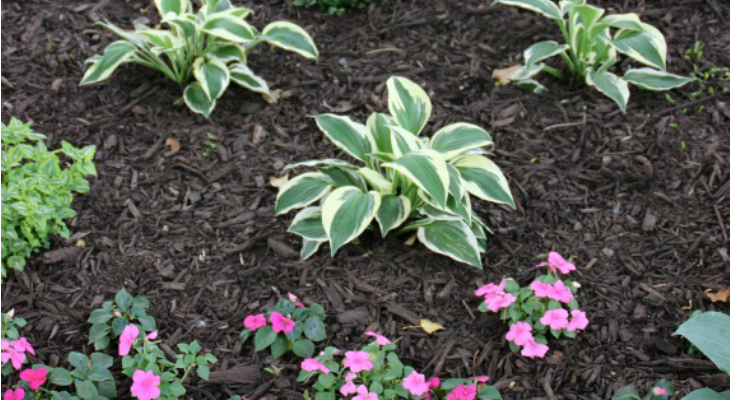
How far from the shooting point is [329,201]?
323cm

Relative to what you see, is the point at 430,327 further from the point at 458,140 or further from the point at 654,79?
the point at 654,79

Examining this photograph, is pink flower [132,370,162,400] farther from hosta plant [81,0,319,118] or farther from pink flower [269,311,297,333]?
hosta plant [81,0,319,118]

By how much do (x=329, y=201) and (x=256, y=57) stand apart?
4.88 ft

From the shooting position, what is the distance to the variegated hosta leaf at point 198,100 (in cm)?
401

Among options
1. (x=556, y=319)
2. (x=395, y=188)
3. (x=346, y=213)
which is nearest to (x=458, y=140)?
(x=395, y=188)

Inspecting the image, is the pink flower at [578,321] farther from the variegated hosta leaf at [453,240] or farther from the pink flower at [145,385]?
the pink flower at [145,385]

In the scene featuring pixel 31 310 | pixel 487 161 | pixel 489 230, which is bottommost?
pixel 31 310

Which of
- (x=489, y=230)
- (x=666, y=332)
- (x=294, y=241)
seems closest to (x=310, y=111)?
(x=294, y=241)

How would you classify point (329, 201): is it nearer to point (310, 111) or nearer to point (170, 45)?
point (310, 111)

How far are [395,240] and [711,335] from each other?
136cm

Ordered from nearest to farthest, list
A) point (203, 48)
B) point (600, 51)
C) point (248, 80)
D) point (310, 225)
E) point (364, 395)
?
point (364, 395) < point (310, 225) < point (600, 51) < point (248, 80) < point (203, 48)

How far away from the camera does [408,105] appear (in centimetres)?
347

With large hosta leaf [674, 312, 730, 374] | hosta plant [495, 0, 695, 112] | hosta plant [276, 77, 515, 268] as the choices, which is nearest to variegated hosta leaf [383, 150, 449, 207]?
hosta plant [276, 77, 515, 268]

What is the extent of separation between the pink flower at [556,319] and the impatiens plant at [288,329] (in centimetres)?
83
